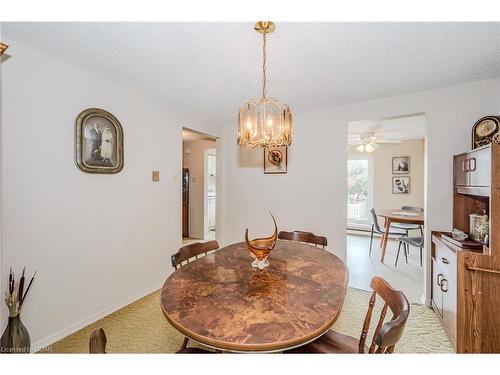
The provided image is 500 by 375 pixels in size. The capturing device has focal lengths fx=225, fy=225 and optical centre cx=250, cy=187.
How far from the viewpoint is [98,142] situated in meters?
2.06

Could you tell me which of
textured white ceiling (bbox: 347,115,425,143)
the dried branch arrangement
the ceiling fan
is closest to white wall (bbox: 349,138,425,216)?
textured white ceiling (bbox: 347,115,425,143)

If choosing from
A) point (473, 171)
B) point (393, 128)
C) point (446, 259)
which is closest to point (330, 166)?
point (473, 171)

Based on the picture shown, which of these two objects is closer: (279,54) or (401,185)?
(279,54)

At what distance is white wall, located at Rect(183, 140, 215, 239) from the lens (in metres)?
5.07

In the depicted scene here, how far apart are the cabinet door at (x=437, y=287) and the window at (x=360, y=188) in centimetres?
350

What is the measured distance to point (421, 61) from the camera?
180 centimetres

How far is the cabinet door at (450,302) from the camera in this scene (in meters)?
1.71

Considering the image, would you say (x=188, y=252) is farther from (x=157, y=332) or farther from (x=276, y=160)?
(x=276, y=160)

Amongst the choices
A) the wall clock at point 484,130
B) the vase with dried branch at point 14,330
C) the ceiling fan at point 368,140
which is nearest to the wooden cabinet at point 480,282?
the wall clock at point 484,130

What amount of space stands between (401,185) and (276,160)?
140 inches

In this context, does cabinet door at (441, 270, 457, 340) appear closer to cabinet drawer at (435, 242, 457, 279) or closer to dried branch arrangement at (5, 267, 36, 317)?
cabinet drawer at (435, 242, 457, 279)

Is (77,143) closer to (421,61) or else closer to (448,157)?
(421,61)

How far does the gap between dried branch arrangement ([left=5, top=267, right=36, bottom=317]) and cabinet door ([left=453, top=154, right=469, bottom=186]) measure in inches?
136

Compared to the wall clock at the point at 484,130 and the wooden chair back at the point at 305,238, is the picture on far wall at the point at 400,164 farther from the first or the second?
the wooden chair back at the point at 305,238
